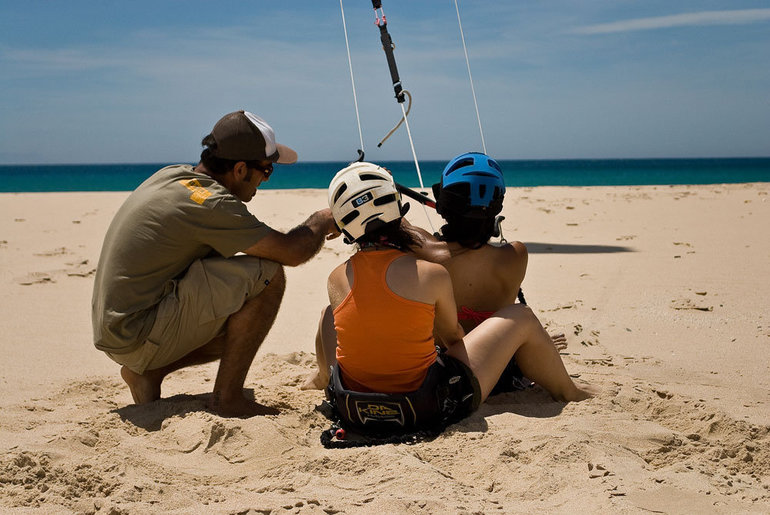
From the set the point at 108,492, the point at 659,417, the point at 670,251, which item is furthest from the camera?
the point at 670,251

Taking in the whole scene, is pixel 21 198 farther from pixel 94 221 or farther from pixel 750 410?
pixel 750 410

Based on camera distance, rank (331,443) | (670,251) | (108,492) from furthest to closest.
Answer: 1. (670,251)
2. (331,443)
3. (108,492)

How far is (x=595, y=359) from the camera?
4.35m

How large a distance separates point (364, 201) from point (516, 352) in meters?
1.06

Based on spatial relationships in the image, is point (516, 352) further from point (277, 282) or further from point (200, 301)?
point (200, 301)

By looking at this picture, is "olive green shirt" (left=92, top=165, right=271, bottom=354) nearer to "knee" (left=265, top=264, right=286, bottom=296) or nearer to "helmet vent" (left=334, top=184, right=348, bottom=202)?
"knee" (left=265, top=264, right=286, bottom=296)

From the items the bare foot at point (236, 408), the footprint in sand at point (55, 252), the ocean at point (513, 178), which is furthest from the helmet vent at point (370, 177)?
the ocean at point (513, 178)

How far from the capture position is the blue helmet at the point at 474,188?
3342 mm

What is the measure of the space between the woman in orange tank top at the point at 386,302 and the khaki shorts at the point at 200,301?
512mm

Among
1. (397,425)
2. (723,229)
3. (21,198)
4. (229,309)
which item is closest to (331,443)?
(397,425)

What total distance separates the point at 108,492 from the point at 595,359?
2931 millimetres

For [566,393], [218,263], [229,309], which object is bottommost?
[566,393]

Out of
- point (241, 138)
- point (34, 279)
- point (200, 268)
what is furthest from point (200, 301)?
point (34, 279)

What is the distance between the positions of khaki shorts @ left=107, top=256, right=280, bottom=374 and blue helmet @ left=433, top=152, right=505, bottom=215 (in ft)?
3.03
